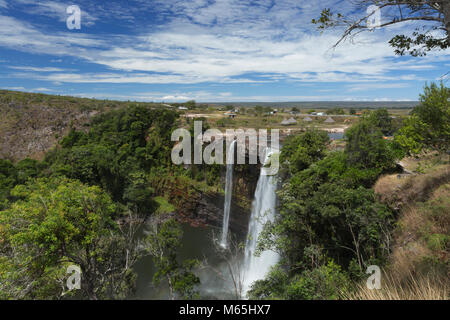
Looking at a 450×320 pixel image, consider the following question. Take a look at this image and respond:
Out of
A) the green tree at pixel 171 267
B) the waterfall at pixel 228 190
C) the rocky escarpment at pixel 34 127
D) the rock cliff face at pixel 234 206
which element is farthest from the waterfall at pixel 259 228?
the rocky escarpment at pixel 34 127

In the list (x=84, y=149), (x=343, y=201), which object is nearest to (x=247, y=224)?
(x=343, y=201)

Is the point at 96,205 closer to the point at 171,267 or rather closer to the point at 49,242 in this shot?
the point at 49,242

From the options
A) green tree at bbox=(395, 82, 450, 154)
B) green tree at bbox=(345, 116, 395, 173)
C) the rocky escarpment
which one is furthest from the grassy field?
green tree at bbox=(395, 82, 450, 154)

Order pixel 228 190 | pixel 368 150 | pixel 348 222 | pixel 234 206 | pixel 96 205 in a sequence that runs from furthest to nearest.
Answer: pixel 234 206 < pixel 228 190 < pixel 368 150 < pixel 96 205 < pixel 348 222

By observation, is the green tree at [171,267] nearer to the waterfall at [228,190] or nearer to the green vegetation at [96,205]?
the green vegetation at [96,205]

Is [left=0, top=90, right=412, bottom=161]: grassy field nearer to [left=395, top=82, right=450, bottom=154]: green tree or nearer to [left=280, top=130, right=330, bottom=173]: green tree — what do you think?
[left=280, top=130, right=330, bottom=173]: green tree

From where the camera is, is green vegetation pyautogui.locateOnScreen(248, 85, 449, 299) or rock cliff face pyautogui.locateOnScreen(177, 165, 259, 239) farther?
rock cliff face pyautogui.locateOnScreen(177, 165, 259, 239)

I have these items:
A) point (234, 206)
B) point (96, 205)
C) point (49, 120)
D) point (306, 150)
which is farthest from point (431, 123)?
point (49, 120)

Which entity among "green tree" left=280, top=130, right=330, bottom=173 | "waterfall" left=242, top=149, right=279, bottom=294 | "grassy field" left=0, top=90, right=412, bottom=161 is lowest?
"waterfall" left=242, top=149, right=279, bottom=294

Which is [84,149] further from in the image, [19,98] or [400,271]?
[19,98]
